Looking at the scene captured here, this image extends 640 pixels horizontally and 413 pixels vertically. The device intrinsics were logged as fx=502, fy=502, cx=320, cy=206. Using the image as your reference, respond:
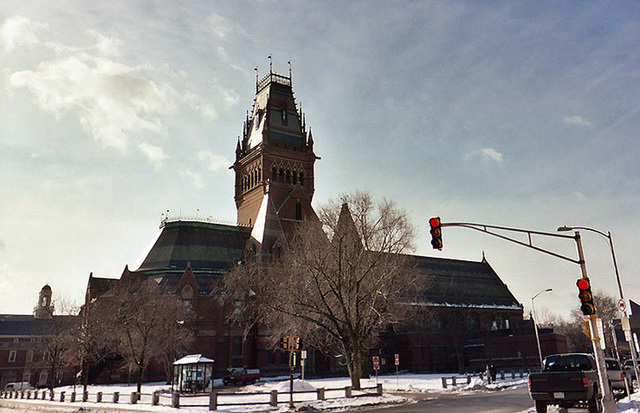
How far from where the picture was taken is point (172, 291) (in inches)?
2334

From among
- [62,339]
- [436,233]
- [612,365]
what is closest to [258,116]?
[62,339]

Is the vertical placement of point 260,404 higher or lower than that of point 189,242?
lower

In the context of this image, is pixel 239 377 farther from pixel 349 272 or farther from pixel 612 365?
pixel 612 365

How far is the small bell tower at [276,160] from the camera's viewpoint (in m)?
74.6

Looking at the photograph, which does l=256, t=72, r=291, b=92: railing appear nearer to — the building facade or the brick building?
the building facade

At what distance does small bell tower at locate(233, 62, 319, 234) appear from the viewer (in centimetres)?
7462

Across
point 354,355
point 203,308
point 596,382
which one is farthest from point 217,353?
point 596,382

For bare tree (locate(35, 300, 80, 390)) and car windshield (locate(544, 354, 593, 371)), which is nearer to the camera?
car windshield (locate(544, 354, 593, 371))

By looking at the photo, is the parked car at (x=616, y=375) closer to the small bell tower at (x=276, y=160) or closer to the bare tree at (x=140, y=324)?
the bare tree at (x=140, y=324)

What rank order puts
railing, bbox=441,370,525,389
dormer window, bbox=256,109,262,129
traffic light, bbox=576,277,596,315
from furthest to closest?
dormer window, bbox=256,109,262,129, railing, bbox=441,370,525,389, traffic light, bbox=576,277,596,315

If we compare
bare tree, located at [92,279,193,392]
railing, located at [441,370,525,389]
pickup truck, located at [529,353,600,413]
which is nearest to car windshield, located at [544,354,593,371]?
pickup truck, located at [529,353,600,413]

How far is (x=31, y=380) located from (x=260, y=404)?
83081 mm

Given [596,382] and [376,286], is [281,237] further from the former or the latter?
[596,382]

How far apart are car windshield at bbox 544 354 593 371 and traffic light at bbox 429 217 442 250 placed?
6.25 meters
